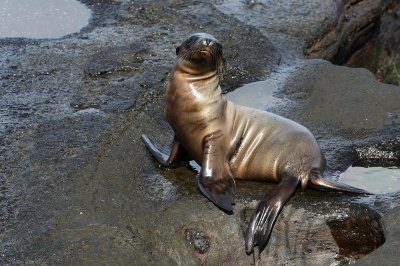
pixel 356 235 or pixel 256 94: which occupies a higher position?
pixel 356 235

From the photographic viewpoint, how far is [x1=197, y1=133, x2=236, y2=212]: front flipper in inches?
205

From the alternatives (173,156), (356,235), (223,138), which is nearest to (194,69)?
(223,138)

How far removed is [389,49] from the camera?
1099 centimetres

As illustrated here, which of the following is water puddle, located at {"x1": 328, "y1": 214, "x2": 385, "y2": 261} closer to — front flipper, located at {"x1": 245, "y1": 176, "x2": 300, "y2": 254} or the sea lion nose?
front flipper, located at {"x1": 245, "y1": 176, "x2": 300, "y2": 254}

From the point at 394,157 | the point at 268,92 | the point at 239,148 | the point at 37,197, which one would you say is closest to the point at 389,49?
the point at 268,92

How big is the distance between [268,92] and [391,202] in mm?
2492

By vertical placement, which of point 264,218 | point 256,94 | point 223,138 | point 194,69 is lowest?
point 256,94

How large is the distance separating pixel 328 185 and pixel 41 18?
5.25 metres

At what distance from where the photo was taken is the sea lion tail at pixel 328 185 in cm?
541

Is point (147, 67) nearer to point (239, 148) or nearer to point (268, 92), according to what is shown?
point (268, 92)

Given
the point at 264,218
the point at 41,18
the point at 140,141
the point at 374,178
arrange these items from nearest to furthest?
the point at 264,218 < the point at 374,178 < the point at 140,141 < the point at 41,18

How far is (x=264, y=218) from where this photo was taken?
5.09m

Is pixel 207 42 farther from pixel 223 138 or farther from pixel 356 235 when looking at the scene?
pixel 356 235

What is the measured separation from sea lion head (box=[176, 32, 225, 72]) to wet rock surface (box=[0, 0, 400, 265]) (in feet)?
2.80
